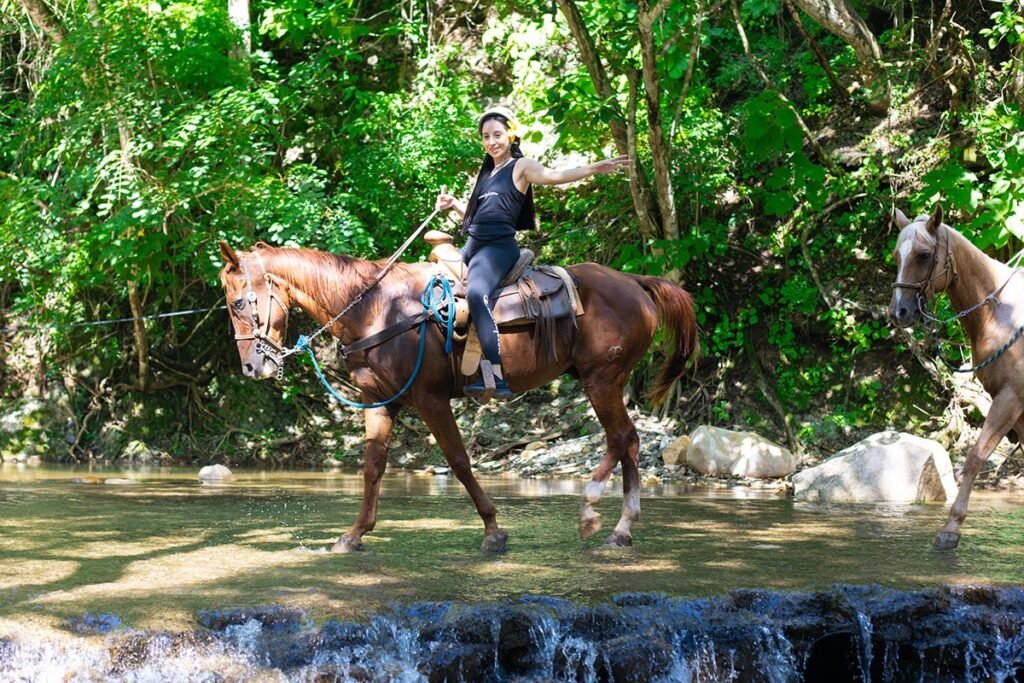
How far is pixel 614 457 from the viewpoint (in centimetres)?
730

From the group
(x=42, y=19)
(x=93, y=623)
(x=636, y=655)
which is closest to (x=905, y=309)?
(x=636, y=655)

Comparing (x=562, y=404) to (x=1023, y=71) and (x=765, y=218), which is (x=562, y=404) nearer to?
(x=765, y=218)

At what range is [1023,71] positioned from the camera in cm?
1323

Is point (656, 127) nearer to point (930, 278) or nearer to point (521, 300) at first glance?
point (930, 278)

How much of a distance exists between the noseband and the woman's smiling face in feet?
8.99

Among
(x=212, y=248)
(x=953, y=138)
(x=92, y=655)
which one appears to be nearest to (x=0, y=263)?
(x=212, y=248)

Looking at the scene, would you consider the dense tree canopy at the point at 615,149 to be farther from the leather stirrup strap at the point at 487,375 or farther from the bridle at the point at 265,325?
the bridle at the point at 265,325

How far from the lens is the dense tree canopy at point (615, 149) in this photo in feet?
44.7

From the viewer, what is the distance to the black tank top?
6.93m

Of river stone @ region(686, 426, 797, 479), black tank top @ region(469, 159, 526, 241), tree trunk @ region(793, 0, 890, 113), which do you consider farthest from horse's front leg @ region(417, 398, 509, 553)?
tree trunk @ region(793, 0, 890, 113)

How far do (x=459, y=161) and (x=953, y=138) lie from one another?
21.4ft

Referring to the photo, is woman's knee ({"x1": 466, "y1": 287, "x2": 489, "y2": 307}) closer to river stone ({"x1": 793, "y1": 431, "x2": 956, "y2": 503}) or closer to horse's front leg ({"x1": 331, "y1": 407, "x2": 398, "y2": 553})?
horse's front leg ({"x1": 331, "y1": 407, "x2": 398, "y2": 553})

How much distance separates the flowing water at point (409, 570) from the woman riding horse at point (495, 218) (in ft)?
4.49

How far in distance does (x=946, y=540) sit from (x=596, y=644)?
118 inches
